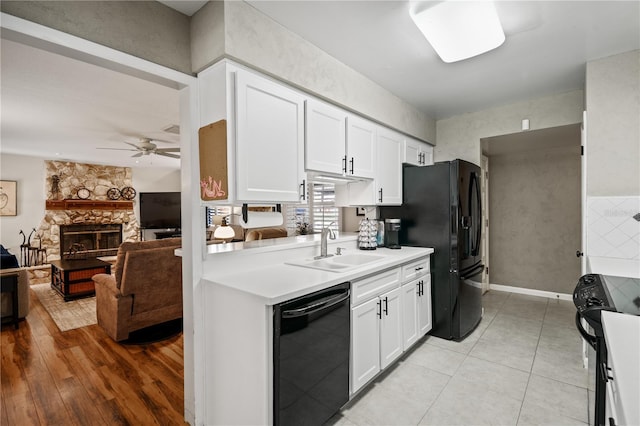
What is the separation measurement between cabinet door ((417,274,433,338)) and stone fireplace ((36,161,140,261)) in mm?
7592

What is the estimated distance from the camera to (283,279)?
1.87m

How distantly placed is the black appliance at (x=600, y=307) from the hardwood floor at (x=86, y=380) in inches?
89.3

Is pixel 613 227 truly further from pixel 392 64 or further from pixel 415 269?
pixel 392 64

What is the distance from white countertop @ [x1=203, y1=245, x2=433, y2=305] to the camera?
5.19 ft

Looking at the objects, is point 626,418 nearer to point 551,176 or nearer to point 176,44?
point 176,44

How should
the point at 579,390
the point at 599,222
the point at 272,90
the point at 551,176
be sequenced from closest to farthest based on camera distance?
the point at 272,90, the point at 579,390, the point at 599,222, the point at 551,176

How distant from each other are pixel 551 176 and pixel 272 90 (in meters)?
4.52

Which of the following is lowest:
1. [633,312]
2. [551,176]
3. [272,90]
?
[633,312]

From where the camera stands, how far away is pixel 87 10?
1495 mm

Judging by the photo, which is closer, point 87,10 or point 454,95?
point 87,10

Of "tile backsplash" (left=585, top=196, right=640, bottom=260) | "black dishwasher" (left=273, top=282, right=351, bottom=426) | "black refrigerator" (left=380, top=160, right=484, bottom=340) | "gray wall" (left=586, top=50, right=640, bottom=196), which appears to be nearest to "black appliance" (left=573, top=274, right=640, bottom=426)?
"tile backsplash" (left=585, top=196, right=640, bottom=260)

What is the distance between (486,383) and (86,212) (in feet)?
29.1

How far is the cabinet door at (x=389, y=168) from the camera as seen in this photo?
121 inches

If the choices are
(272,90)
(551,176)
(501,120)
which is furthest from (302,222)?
(551,176)
